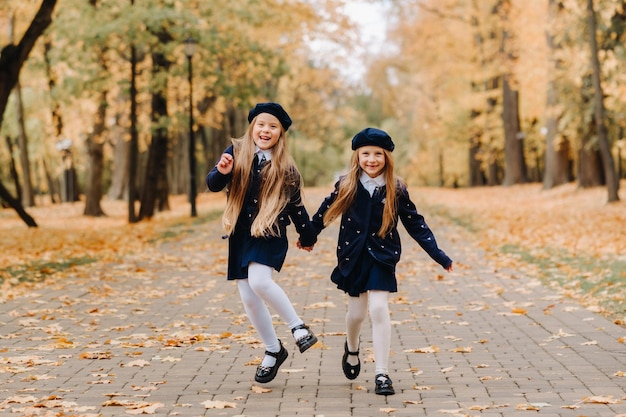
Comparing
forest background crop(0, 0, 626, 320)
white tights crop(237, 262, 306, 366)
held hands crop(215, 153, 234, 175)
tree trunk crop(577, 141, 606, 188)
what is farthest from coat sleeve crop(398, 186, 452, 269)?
tree trunk crop(577, 141, 606, 188)

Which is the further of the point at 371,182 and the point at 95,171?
the point at 95,171

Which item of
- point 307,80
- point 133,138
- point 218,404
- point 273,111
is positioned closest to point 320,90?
point 307,80

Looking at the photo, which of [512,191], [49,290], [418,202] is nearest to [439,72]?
[512,191]

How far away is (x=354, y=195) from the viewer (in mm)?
6203

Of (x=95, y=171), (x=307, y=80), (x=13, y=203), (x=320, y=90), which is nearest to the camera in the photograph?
(x=13, y=203)

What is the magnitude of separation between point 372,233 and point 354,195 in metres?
0.28

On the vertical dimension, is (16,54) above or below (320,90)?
below

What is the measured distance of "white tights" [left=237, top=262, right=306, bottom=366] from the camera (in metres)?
6.16

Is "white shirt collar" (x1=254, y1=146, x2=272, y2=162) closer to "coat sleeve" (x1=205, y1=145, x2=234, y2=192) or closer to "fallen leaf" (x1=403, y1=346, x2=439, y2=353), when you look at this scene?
"coat sleeve" (x1=205, y1=145, x2=234, y2=192)

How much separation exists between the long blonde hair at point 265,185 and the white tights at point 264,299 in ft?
0.90

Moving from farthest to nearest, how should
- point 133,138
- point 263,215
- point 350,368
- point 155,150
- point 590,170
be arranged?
point 590,170, point 155,150, point 133,138, point 350,368, point 263,215

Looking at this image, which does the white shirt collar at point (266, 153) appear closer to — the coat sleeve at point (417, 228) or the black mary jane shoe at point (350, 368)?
the coat sleeve at point (417, 228)

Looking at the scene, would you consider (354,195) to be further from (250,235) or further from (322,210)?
(250,235)

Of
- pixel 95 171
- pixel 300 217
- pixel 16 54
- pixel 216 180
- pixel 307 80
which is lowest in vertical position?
pixel 300 217
